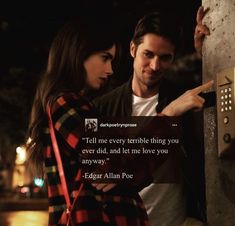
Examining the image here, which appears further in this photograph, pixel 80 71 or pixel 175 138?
pixel 175 138

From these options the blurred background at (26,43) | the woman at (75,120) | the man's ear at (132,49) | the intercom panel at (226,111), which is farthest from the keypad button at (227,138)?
the blurred background at (26,43)

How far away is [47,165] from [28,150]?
0.59 feet

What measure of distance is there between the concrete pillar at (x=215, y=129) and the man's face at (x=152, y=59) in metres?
0.32

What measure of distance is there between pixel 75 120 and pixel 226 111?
0.61m

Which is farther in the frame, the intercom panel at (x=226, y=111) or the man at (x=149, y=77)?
the man at (x=149, y=77)

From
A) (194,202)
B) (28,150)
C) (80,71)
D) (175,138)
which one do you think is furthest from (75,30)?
(194,202)

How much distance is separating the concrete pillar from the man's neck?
350mm

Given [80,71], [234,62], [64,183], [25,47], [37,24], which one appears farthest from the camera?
[25,47]

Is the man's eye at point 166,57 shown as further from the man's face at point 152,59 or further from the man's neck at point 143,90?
the man's neck at point 143,90

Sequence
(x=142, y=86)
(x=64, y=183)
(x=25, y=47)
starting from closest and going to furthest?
1. (x=64, y=183)
2. (x=142, y=86)
3. (x=25, y=47)

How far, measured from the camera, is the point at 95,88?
1893 mm

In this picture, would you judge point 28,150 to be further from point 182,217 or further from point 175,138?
point 182,217

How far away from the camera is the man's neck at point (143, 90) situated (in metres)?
2.40

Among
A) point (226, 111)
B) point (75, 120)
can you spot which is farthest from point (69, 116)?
point (226, 111)
